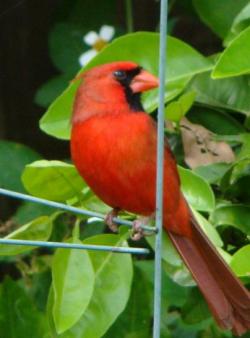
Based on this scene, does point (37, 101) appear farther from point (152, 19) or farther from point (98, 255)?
point (98, 255)

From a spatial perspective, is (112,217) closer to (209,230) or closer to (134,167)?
(134,167)

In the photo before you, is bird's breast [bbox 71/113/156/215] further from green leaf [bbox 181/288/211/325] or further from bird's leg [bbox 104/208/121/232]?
green leaf [bbox 181/288/211/325]

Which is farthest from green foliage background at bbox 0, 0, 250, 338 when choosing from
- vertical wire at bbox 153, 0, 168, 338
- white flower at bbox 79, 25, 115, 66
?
vertical wire at bbox 153, 0, 168, 338

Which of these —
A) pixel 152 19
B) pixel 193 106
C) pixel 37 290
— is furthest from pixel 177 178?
pixel 152 19

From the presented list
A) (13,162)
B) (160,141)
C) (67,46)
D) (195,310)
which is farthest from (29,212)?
(160,141)

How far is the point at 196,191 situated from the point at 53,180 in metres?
0.27

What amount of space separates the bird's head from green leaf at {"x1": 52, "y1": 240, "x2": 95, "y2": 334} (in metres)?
0.27

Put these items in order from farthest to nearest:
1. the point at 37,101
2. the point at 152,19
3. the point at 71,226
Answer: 1. the point at 152,19
2. the point at 37,101
3. the point at 71,226

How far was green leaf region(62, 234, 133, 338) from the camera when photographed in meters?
2.63

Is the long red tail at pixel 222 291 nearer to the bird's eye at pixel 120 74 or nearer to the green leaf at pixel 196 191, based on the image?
the green leaf at pixel 196 191

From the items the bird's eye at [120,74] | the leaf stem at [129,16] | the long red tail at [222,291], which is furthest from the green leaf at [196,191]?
the leaf stem at [129,16]

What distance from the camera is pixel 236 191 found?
2822 millimetres

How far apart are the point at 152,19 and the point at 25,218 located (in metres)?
0.68

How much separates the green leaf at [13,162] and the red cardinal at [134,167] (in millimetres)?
529
